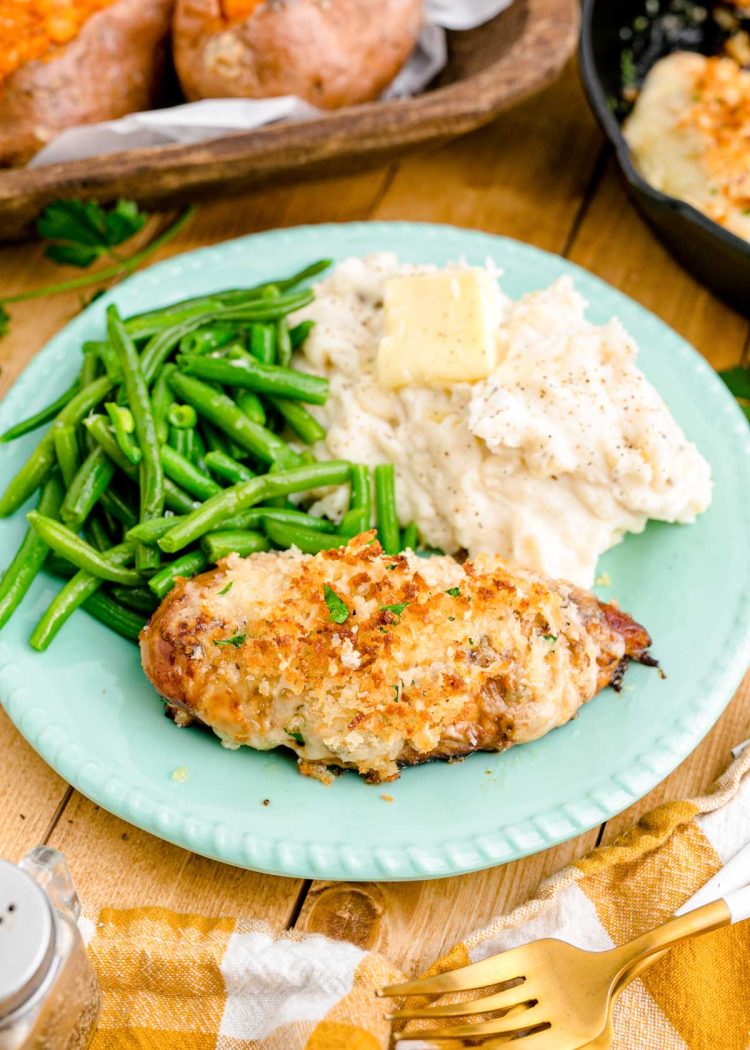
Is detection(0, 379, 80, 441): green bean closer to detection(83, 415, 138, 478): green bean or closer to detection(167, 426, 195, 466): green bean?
detection(83, 415, 138, 478): green bean

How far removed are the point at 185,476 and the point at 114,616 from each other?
1.83 feet

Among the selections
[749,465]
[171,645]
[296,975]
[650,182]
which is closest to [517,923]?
[296,975]

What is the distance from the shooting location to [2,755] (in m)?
3.54

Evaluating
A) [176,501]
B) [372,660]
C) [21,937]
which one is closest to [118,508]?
[176,501]

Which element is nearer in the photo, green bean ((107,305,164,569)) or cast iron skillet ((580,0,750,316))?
green bean ((107,305,164,569))

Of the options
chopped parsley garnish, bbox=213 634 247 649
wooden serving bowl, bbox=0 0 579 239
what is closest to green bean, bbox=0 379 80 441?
wooden serving bowl, bbox=0 0 579 239

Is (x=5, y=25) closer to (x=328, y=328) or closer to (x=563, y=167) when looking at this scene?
(x=328, y=328)

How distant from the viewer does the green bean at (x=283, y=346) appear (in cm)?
419

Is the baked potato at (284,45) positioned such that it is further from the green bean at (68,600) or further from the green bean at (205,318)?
the green bean at (68,600)

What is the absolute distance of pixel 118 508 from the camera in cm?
383

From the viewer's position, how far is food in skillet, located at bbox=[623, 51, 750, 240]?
4.88 metres

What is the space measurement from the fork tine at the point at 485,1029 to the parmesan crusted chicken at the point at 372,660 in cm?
73

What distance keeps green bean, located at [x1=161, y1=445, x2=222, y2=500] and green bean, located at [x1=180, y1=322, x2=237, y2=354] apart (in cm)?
52

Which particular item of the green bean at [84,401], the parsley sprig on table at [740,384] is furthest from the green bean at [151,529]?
the parsley sprig on table at [740,384]
